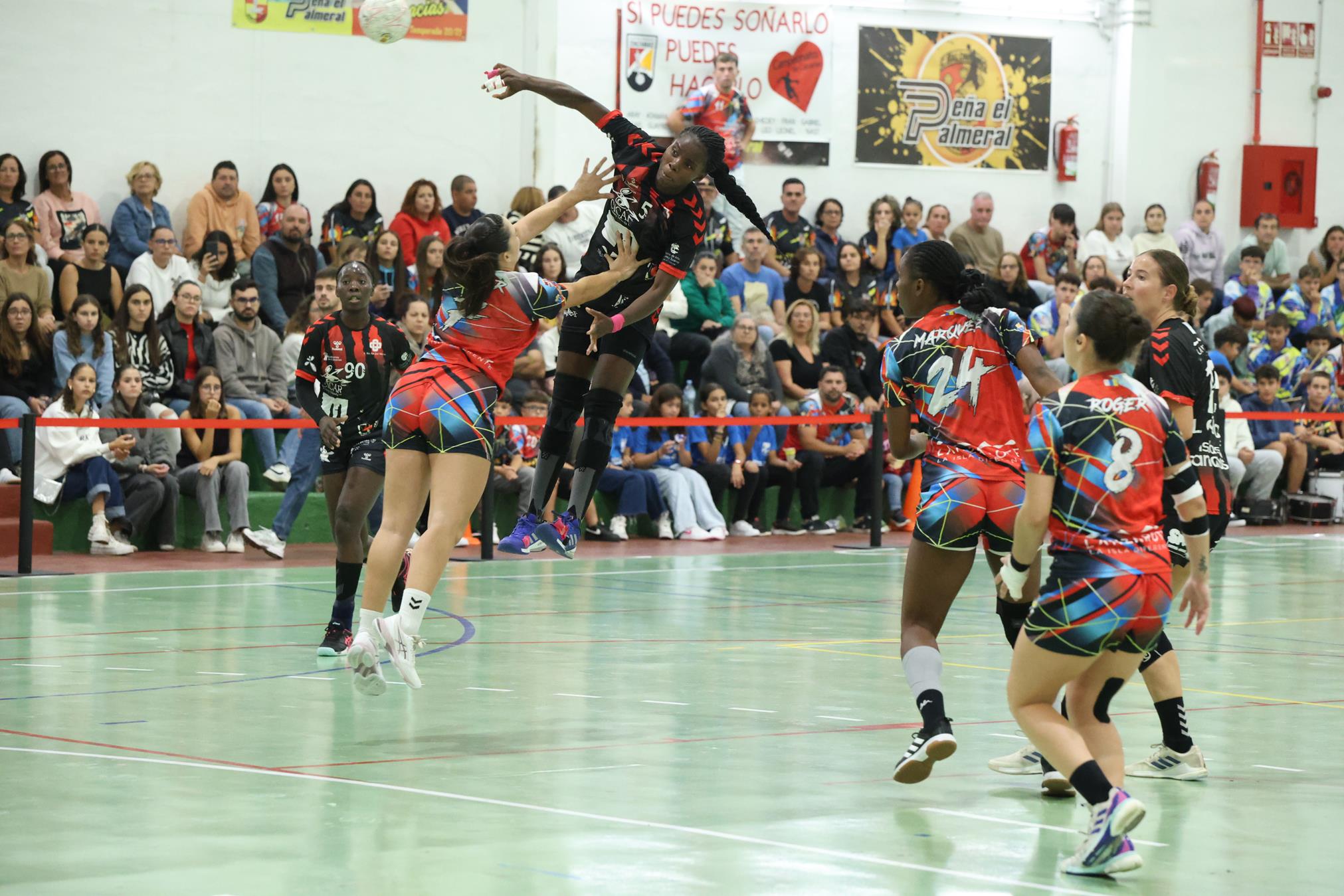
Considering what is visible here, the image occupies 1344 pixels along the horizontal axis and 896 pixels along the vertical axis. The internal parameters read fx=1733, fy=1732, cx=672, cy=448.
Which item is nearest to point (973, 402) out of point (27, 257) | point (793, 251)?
point (27, 257)

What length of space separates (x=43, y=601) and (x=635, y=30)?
11.4 metres

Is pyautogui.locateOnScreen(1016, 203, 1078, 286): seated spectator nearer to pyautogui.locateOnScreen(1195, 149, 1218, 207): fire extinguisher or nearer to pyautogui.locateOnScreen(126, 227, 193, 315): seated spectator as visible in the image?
pyautogui.locateOnScreen(1195, 149, 1218, 207): fire extinguisher

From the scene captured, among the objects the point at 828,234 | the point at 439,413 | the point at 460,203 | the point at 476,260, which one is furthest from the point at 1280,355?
the point at 439,413

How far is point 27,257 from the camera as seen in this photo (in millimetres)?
14859

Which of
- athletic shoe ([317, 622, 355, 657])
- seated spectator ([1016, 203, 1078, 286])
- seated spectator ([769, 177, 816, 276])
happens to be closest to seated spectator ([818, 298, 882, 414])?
seated spectator ([769, 177, 816, 276])

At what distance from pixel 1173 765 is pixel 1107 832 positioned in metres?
1.77

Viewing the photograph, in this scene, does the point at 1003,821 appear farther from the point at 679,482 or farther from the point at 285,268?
the point at 285,268

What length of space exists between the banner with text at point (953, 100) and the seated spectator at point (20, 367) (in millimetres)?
10595

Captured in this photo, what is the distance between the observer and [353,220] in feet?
55.8

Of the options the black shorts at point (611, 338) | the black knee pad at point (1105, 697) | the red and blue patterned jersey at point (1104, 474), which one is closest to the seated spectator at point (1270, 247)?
the black shorts at point (611, 338)

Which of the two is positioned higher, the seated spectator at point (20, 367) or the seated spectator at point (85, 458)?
the seated spectator at point (20, 367)

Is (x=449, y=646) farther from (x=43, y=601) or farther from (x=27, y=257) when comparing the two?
(x=27, y=257)

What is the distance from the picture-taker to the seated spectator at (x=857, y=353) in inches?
693

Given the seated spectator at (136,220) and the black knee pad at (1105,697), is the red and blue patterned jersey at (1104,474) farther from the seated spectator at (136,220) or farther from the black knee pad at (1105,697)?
the seated spectator at (136,220)
